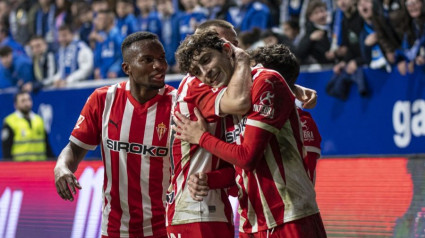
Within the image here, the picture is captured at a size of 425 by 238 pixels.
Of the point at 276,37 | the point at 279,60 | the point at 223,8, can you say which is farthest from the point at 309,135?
the point at 223,8

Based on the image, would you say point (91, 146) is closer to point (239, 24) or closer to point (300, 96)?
point (300, 96)

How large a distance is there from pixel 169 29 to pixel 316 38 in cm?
271

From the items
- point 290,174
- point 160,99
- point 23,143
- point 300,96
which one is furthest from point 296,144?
point 23,143

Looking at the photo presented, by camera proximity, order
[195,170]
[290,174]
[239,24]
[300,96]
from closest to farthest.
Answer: [290,174]
[195,170]
[300,96]
[239,24]

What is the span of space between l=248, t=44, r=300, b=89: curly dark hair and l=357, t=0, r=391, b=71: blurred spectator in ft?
17.7

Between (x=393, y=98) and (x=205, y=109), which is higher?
(x=393, y=98)

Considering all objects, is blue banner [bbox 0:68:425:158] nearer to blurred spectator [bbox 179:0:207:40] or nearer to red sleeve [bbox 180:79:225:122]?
blurred spectator [bbox 179:0:207:40]

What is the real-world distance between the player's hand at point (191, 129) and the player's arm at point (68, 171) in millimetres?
715

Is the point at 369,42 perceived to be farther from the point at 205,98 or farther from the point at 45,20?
the point at 45,20

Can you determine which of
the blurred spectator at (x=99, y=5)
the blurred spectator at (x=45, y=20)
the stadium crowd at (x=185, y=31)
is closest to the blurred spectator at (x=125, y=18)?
the stadium crowd at (x=185, y=31)

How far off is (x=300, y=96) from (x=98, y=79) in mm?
8600

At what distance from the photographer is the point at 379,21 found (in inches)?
336

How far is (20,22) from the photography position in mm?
14141

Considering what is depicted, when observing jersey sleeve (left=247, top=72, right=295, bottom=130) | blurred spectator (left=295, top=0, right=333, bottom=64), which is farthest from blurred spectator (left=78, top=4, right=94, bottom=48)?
jersey sleeve (left=247, top=72, right=295, bottom=130)
